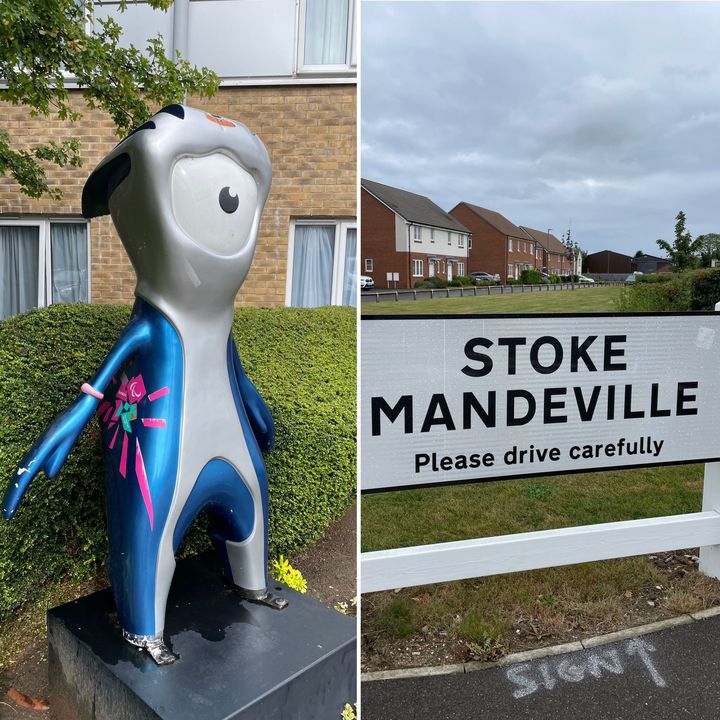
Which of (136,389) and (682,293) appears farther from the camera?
(682,293)

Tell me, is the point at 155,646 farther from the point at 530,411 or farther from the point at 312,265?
the point at 312,265

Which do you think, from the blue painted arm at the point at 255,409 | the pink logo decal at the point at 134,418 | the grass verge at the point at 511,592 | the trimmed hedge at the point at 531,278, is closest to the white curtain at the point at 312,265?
the grass verge at the point at 511,592

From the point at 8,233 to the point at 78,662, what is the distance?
5856 mm

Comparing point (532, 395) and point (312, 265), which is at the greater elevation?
point (312, 265)

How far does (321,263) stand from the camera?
680 centimetres

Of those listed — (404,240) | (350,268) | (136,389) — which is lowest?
(136,389)

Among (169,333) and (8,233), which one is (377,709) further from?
(8,233)

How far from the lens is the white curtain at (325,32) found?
20.7 ft

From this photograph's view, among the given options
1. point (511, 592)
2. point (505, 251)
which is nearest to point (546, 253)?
point (505, 251)

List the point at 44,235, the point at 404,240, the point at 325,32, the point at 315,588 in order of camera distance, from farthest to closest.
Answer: the point at 44,235, the point at 325,32, the point at 404,240, the point at 315,588

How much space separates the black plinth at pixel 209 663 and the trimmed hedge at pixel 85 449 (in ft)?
1.33

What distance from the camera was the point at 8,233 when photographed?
6.79 metres

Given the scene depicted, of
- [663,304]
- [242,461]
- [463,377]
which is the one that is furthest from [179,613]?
[663,304]

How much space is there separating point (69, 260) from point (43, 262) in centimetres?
27
